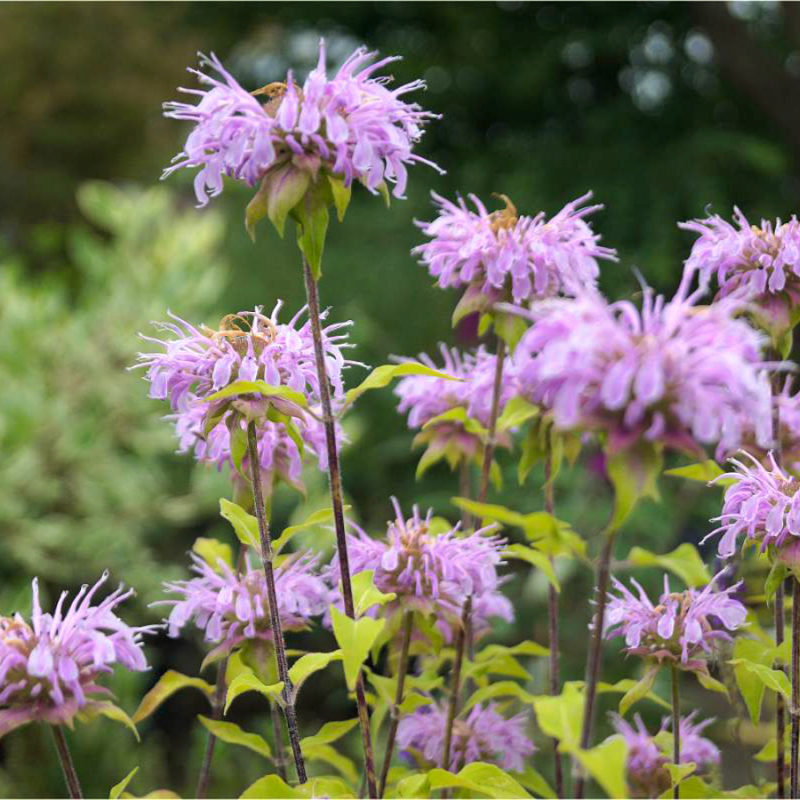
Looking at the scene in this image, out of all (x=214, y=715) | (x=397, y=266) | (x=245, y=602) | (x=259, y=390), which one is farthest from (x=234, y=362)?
(x=397, y=266)

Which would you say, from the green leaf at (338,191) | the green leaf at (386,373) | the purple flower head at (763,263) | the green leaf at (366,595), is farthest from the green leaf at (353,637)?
the purple flower head at (763,263)

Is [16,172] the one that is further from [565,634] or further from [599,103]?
[565,634]

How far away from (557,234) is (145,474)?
225cm

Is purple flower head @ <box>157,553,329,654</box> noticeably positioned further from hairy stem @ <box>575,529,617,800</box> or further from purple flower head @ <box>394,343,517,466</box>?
hairy stem @ <box>575,529,617,800</box>

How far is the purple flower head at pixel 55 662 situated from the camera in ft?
2.20

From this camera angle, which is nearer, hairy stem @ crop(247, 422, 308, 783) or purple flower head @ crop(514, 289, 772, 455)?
purple flower head @ crop(514, 289, 772, 455)

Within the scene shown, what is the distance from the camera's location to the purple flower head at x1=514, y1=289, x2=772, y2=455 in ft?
1.56

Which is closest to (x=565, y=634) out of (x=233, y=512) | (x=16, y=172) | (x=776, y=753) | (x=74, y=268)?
(x=776, y=753)

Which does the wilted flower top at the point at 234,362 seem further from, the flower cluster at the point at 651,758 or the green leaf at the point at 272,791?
the flower cluster at the point at 651,758

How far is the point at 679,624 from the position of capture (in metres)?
0.78

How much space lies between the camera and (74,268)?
466 centimetres

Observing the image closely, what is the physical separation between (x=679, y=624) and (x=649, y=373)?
1.21 ft

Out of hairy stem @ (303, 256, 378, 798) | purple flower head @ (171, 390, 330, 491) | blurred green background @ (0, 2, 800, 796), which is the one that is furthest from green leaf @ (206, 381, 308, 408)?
blurred green background @ (0, 2, 800, 796)

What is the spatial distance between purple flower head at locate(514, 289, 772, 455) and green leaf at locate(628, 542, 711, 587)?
110 millimetres
